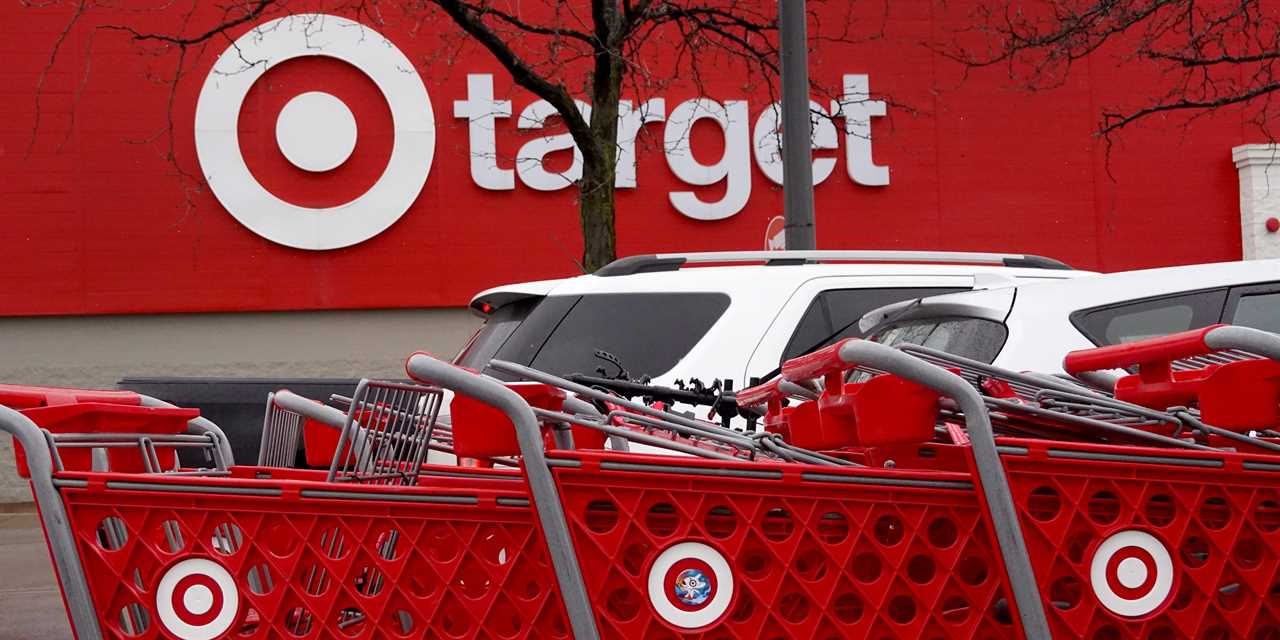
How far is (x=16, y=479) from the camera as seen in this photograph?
56.4 ft

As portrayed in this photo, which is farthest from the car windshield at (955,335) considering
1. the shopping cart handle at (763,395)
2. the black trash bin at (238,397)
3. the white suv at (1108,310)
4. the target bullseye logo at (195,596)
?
the black trash bin at (238,397)

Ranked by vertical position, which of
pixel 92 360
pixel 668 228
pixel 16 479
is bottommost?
pixel 16 479

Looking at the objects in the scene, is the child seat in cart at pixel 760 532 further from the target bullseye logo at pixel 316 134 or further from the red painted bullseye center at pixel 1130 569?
the target bullseye logo at pixel 316 134

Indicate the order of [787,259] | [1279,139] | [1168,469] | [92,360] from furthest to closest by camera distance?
[1279,139], [92,360], [787,259], [1168,469]

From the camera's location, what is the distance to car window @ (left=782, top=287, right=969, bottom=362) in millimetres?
6504

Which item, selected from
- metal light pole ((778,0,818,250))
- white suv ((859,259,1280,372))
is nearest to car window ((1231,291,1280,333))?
white suv ((859,259,1280,372))

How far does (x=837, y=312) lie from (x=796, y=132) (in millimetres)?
3474

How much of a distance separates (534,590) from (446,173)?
45.0 feet

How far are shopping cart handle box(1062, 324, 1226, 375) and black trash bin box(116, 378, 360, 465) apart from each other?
719 centimetres

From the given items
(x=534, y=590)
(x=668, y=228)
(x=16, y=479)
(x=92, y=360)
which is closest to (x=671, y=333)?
(x=534, y=590)

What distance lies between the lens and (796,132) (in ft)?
32.6

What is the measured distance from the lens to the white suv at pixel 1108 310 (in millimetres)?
5605

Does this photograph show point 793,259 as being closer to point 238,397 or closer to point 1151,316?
point 1151,316

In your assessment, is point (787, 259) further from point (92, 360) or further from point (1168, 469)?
point (92, 360)
